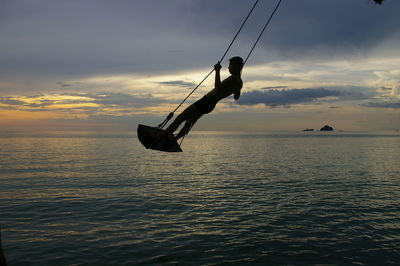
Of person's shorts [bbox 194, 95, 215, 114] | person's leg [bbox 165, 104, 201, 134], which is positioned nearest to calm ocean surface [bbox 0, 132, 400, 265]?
person's leg [bbox 165, 104, 201, 134]

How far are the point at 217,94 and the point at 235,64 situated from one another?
1.10 metres

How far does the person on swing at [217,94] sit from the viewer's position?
32.5 ft

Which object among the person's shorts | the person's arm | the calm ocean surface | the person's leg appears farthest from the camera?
the calm ocean surface

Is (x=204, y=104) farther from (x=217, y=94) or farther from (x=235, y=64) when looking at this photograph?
(x=235, y=64)

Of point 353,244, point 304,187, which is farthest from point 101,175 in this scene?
point 353,244

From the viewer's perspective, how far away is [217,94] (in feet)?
33.8

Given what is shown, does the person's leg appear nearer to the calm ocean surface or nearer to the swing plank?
the swing plank

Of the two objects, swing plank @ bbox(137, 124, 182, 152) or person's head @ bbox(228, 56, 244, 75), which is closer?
person's head @ bbox(228, 56, 244, 75)

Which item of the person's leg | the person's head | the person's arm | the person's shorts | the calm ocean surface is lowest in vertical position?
the calm ocean surface

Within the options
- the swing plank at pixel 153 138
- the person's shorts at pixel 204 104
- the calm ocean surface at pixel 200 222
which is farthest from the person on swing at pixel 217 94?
the calm ocean surface at pixel 200 222

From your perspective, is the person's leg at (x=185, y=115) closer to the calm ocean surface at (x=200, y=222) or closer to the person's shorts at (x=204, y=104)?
the person's shorts at (x=204, y=104)

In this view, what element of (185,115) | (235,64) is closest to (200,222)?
(185,115)

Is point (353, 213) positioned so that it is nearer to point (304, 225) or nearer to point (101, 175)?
point (304, 225)

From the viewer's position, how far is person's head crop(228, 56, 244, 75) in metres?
9.86
